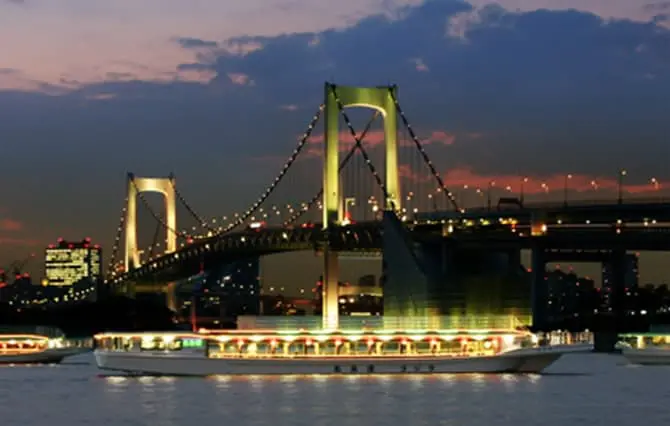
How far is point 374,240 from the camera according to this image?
93.9m

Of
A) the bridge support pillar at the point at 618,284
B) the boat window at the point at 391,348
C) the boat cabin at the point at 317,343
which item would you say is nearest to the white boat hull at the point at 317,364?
the boat cabin at the point at 317,343

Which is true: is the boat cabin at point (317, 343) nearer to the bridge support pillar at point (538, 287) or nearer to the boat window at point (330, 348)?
the boat window at point (330, 348)

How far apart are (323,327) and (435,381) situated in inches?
1121

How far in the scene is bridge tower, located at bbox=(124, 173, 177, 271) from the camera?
132625mm

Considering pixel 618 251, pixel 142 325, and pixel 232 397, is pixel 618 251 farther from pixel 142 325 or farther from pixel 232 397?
pixel 232 397

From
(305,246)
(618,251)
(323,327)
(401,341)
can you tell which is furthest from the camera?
(618,251)

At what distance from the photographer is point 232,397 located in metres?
53.8

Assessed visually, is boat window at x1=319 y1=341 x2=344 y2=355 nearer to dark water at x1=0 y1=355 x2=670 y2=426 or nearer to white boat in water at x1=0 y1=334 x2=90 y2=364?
dark water at x1=0 y1=355 x2=670 y2=426

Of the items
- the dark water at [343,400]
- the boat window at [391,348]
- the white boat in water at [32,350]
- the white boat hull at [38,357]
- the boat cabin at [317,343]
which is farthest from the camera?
the white boat in water at [32,350]

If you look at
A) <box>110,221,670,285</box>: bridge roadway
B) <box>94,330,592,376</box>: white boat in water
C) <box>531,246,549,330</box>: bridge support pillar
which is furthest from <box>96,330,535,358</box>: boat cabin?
<box>531,246,549,330</box>: bridge support pillar

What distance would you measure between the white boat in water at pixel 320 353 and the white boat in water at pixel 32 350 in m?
19.0

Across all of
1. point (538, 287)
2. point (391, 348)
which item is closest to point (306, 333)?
point (391, 348)

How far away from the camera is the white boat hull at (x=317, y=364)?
65.7m

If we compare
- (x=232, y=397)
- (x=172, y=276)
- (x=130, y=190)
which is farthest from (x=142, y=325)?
(x=232, y=397)
